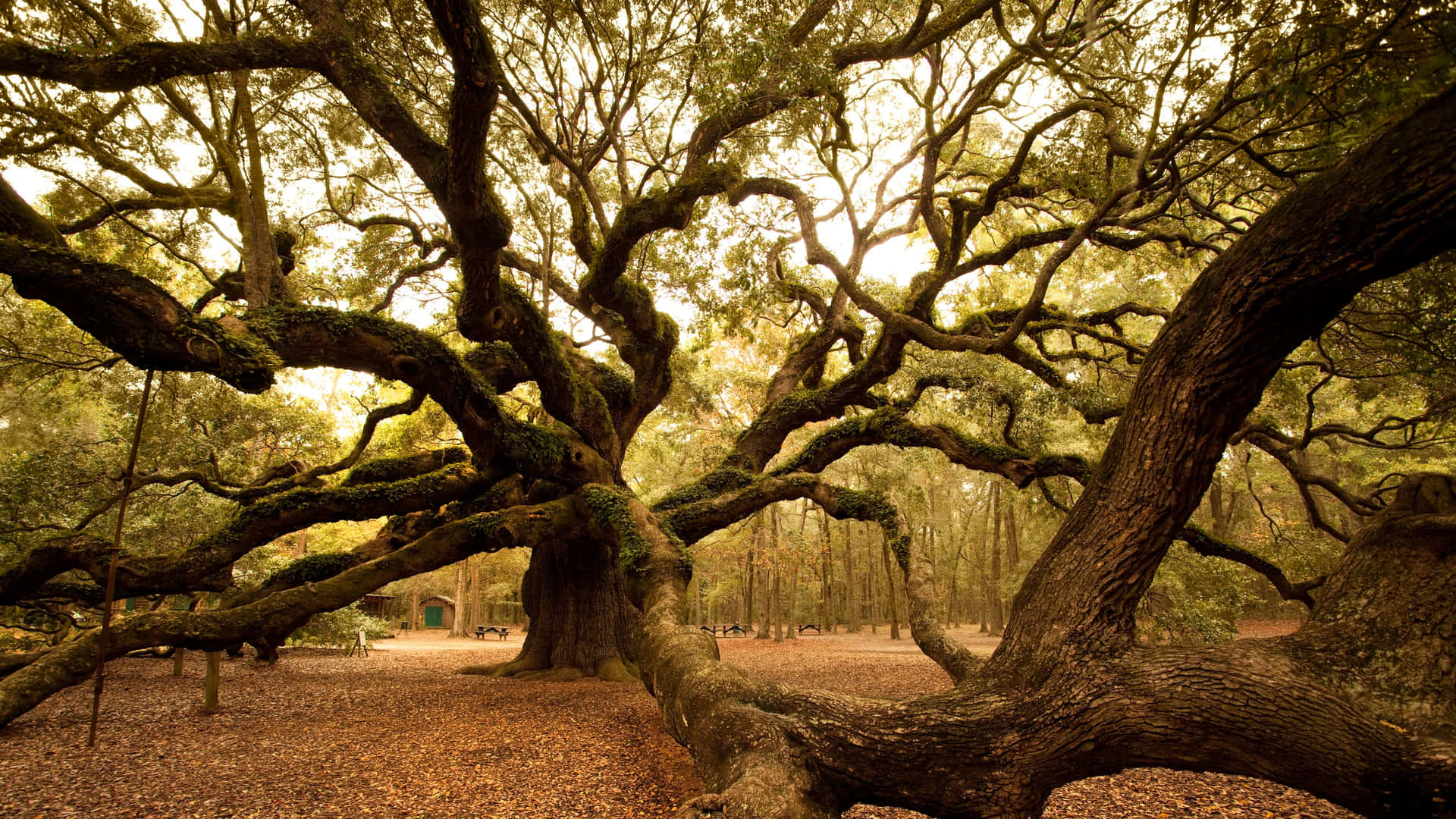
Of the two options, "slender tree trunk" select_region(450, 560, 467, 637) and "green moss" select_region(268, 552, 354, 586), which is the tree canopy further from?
"slender tree trunk" select_region(450, 560, 467, 637)

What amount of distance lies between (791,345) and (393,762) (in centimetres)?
849

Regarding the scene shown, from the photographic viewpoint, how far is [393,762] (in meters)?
4.77

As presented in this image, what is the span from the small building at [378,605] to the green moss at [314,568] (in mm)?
11696

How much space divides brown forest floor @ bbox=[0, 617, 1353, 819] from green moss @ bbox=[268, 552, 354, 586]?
1455 millimetres

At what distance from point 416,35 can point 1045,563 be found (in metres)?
8.14

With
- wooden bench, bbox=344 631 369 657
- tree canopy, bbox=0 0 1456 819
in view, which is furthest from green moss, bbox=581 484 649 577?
wooden bench, bbox=344 631 369 657

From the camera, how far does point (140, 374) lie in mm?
11016

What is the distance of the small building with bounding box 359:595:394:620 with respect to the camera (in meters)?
20.9

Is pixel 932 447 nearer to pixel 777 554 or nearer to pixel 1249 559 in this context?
pixel 1249 559

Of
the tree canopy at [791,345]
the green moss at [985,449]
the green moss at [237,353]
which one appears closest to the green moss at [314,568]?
the tree canopy at [791,345]

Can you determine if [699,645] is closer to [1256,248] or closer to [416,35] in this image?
[1256,248]

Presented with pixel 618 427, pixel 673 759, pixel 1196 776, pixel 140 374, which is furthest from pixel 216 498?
pixel 1196 776

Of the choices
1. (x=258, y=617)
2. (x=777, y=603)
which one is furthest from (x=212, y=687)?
(x=777, y=603)

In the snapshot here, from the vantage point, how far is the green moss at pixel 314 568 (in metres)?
6.88
